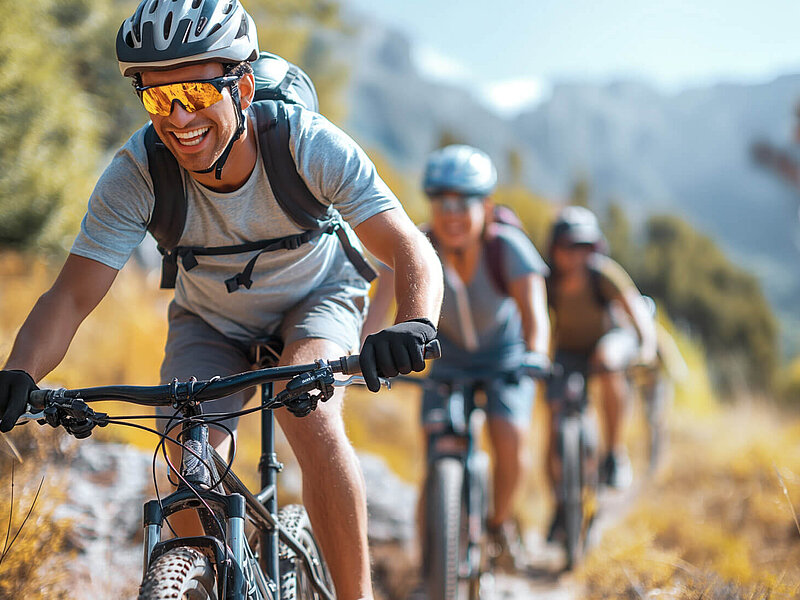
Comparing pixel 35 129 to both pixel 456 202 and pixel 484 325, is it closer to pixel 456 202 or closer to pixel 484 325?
pixel 456 202

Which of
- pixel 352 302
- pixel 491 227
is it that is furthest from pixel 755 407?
pixel 352 302

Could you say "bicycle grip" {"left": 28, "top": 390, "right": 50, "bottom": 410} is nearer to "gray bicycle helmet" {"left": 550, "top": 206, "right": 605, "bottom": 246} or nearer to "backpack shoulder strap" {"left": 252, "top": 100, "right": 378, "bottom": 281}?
"backpack shoulder strap" {"left": 252, "top": 100, "right": 378, "bottom": 281}

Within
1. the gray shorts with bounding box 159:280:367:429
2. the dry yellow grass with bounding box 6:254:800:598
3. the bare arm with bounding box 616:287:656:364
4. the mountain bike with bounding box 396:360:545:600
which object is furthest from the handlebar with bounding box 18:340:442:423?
the bare arm with bounding box 616:287:656:364

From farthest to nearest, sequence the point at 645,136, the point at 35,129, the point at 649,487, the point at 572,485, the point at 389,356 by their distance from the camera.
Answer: the point at 645,136 → the point at 649,487 → the point at 35,129 → the point at 572,485 → the point at 389,356

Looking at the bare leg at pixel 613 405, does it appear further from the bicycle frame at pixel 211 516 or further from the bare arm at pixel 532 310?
the bicycle frame at pixel 211 516

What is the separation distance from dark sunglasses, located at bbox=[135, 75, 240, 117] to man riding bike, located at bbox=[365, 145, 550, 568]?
7.97ft

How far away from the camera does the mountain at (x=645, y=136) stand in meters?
74.8

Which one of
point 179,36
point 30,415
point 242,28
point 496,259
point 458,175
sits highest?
point 458,175

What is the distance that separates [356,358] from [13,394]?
803 mm

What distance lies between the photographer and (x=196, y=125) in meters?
2.48

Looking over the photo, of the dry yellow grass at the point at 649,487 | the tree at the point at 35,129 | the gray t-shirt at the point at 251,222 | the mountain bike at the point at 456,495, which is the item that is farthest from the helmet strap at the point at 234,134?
the tree at the point at 35,129

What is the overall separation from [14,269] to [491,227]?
16.4ft

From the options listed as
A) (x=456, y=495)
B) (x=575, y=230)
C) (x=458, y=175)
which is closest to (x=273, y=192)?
(x=456, y=495)

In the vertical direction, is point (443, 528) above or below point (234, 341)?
below
